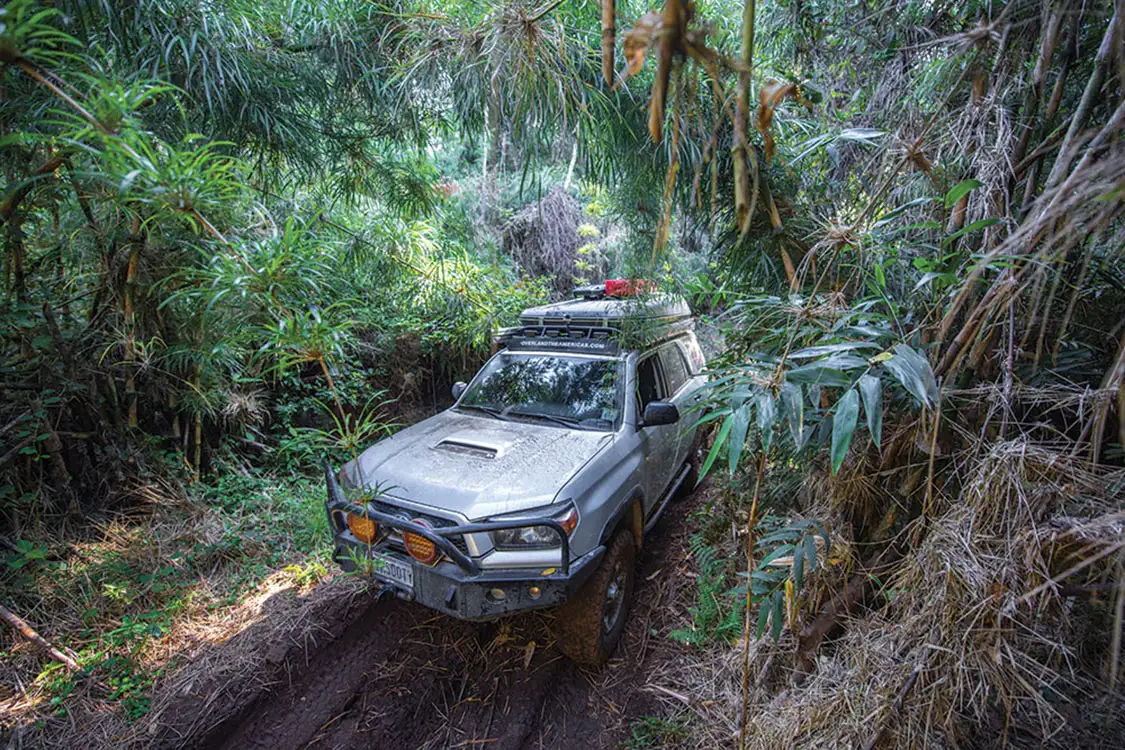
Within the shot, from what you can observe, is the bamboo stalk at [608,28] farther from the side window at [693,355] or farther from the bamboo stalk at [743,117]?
the side window at [693,355]

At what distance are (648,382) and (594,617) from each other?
1647 mm

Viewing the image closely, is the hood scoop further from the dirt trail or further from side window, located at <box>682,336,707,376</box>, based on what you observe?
side window, located at <box>682,336,707,376</box>

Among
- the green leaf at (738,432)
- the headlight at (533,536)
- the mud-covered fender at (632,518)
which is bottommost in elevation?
the mud-covered fender at (632,518)

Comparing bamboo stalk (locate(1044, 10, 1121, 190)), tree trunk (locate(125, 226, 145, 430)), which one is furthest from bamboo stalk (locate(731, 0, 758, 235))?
tree trunk (locate(125, 226, 145, 430))

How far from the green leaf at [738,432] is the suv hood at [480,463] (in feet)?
3.99

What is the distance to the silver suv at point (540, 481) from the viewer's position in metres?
2.25

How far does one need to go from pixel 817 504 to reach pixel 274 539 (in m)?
3.68

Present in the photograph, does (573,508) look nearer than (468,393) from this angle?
Yes

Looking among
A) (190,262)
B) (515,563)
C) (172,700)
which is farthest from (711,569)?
(190,262)

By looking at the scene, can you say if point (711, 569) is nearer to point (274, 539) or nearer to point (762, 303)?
point (762, 303)

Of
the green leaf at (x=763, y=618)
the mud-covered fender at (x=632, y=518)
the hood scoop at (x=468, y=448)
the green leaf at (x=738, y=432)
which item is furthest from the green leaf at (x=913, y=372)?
the hood scoop at (x=468, y=448)

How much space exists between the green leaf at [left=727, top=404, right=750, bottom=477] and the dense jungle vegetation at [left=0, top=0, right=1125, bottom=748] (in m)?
0.01

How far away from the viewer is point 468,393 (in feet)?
11.9

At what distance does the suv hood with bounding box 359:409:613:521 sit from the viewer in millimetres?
2354
